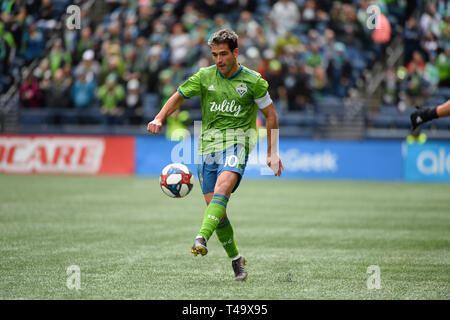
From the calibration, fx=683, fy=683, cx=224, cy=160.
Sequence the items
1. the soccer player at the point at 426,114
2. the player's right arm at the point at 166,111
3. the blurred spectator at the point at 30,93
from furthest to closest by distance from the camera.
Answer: the blurred spectator at the point at 30,93
the soccer player at the point at 426,114
the player's right arm at the point at 166,111

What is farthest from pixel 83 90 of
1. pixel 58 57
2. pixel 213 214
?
pixel 213 214

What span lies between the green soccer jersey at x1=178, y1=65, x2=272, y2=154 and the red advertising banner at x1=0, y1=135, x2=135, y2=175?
14980 mm

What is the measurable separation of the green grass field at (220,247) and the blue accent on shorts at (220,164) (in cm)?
101

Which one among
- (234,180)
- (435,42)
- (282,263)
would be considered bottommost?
(282,263)

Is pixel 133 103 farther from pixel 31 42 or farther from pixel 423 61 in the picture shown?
pixel 423 61

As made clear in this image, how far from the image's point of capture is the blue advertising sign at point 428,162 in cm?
2038

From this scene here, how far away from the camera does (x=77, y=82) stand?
2278 centimetres

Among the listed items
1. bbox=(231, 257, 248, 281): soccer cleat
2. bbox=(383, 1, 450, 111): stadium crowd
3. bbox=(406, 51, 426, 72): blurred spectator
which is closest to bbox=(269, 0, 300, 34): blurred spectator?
bbox=(383, 1, 450, 111): stadium crowd

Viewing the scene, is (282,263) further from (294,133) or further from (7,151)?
(7,151)

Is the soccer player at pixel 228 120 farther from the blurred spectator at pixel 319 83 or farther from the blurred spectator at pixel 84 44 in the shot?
the blurred spectator at pixel 84 44

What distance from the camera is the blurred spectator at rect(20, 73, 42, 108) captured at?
23188mm

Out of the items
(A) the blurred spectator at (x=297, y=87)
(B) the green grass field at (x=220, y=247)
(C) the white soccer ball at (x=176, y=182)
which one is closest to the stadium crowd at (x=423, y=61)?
(A) the blurred spectator at (x=297, y=87)
